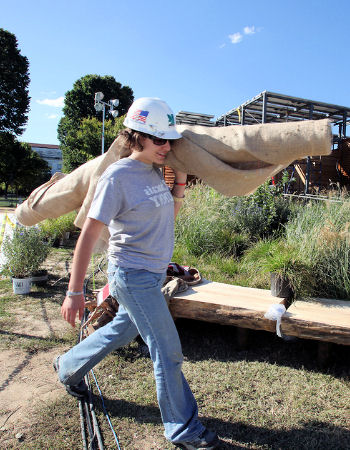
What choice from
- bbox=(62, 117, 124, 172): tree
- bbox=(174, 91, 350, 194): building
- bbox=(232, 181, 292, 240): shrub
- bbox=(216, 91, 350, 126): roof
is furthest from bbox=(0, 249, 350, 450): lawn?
bbox=(62, 117, 124, 172): tree

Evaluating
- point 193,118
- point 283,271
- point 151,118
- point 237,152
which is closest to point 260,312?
point 283,271

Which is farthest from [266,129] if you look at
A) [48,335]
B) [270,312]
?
[48,335]

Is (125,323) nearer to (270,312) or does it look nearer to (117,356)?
(117,356)

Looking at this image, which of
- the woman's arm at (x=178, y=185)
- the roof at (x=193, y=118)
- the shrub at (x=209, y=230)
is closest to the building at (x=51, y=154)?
the roof at (x=193, y=118)

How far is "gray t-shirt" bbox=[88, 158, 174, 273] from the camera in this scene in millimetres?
1701

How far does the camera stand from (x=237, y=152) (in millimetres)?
1994

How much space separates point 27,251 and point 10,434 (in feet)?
10.7

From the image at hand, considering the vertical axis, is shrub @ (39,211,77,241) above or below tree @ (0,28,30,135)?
below

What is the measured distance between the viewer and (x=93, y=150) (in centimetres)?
2791

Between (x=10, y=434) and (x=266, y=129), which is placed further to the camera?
(x=10, y=434)

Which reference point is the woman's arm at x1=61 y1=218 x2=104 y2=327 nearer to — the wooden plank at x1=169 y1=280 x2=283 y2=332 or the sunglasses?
the sunglasses

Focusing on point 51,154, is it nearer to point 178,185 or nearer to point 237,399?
point 178,185

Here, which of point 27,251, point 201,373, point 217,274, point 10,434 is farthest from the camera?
point 27,251

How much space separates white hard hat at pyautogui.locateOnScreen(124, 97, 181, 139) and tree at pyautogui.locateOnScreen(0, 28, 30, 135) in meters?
31.3
